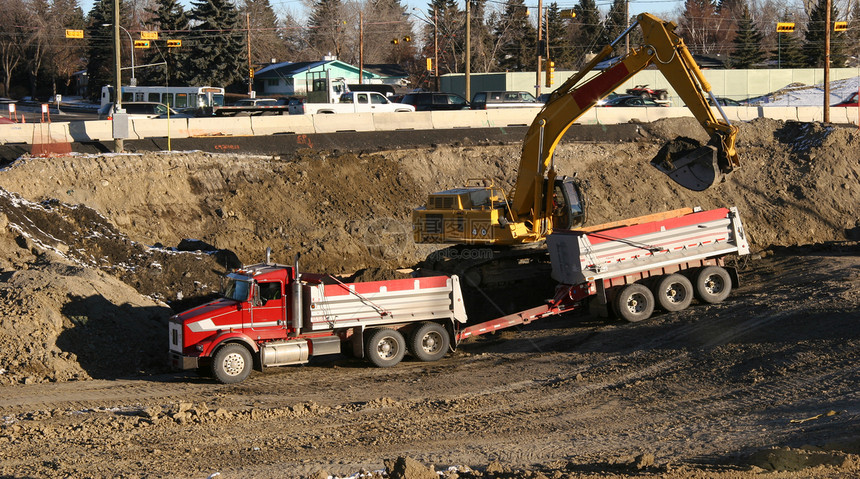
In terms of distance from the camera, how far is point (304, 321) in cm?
1539

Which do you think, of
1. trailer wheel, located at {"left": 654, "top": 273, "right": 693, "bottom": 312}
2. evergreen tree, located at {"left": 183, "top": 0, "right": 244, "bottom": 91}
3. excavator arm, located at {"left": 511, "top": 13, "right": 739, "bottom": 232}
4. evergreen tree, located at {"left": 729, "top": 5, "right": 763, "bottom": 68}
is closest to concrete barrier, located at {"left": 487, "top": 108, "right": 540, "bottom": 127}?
excavator arm, located at {"left": 511, "top": 13, "right": 739, "bottom": 232}

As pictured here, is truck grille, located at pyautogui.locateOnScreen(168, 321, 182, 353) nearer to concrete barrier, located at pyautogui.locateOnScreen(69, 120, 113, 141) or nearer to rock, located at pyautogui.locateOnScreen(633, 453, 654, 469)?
rock, located at pyautogui.locateOnScreen(633, 453, 654, 469)

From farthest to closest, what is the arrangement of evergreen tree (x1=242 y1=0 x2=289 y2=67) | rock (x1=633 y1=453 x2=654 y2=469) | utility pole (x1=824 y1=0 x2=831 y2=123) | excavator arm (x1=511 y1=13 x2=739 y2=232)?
evergreen tree (x1=242 y1=0 x2=289 y2=67)
utility pole (x1=824 y1=0 x2=831 y2=123)
excavator arm (x1=511 y1=13 x2=739 y2=232)
rock (x1=633 y1=453 x2=654 y2=469)

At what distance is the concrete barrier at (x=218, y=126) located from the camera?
31692 millimetres

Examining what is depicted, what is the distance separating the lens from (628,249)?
1791 cm

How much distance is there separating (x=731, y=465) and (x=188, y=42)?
66698 millimetres

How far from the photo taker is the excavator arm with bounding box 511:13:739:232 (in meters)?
16.8

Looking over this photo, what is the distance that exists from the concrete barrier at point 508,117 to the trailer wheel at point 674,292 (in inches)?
744

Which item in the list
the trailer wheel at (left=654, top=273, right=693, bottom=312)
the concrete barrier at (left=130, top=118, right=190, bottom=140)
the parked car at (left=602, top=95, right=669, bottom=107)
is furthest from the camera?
the parked car at (left=602, top=95, right=669, bottom=107)

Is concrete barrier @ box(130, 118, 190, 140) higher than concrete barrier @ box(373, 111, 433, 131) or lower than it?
lower

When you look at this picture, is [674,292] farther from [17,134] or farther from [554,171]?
[17,134]

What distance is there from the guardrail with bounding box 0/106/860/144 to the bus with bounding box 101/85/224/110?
13.3 meters

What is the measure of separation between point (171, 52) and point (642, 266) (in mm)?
60361

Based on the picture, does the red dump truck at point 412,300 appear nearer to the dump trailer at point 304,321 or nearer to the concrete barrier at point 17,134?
the dump trailer at point 304,321
